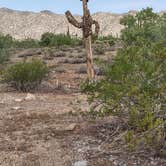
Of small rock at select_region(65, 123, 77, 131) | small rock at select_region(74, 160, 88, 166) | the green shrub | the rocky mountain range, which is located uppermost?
the rocky mountain range

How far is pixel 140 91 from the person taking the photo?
21.4 feet

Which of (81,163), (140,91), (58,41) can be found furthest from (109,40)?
(81,163)

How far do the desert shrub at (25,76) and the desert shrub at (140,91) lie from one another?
6.02m

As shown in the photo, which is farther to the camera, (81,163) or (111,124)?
(111,124)

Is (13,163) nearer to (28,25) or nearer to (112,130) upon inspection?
(112,130)

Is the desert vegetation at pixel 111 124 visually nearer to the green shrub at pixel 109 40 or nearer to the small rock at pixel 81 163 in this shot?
the small rock at pixel 81 163

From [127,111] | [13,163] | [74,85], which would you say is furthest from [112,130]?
[74,85]

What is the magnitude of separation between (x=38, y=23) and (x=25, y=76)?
7534cm

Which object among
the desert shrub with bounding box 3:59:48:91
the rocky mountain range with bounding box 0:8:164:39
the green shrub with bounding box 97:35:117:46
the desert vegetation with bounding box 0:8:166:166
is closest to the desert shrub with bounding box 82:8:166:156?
the desert vegetation with bounding box 0:8:166:166

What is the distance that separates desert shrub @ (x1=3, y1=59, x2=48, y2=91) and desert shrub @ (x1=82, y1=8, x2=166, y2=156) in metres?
6.02

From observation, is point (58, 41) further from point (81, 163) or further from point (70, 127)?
point (81, 163)

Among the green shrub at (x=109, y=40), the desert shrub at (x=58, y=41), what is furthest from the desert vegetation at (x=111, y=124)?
the desert shrub at (x=58, y=41)

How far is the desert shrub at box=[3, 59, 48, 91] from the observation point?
13.4m

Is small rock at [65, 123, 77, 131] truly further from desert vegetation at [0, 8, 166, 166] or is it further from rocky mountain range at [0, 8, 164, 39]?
rocky mountain range at [0, 8, 164, 39]
